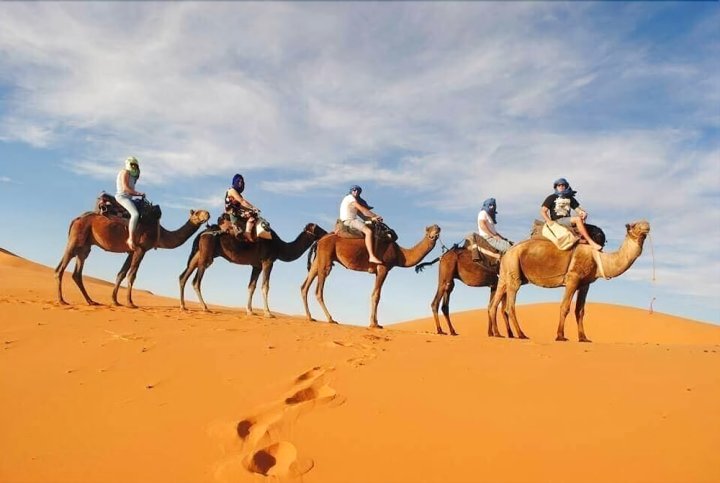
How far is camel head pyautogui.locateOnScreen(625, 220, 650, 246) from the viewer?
10.5 meters

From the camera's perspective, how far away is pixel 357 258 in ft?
44.2

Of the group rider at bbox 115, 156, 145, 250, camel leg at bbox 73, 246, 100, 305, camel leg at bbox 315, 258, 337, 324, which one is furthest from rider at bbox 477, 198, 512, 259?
camel leg at bbox 73, 246, 100, 305

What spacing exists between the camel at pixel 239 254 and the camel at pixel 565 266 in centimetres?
536

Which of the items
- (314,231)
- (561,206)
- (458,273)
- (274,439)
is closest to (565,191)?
(561,206)

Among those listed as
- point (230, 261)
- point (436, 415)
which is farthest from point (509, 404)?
point (230, 261)

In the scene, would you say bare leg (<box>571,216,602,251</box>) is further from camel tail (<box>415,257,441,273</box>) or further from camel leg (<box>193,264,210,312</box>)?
camel leg (<box>193,264,210,312</box>)

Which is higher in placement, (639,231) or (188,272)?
(639,231)

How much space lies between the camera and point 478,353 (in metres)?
7.59

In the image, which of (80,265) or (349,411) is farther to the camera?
(80,265)

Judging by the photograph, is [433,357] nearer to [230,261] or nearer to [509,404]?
[509,404]

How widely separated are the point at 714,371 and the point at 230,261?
1011 centimetres

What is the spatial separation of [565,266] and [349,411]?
7249mm

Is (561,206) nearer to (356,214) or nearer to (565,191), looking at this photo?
(565,191)

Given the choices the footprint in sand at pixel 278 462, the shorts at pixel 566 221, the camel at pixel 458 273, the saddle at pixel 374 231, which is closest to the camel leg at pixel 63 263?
the saddle at pixel 374 231
